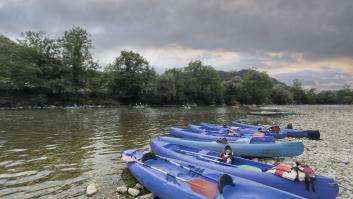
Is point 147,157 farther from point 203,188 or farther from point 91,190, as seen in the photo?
point 203,188

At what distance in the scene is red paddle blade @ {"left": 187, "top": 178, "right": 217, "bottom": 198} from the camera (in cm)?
674

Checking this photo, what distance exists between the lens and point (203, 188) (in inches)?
275

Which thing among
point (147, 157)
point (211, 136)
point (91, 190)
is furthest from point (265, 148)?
point (91, 190)

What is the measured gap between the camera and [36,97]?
64312 millimetres

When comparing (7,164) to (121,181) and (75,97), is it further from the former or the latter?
(75,97)

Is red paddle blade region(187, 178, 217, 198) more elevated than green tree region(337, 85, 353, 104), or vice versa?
green tree region(337, 85, 353, 104)

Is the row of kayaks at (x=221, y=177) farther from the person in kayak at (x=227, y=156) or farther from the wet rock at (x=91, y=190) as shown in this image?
the wet rock at (x=91, y=190)

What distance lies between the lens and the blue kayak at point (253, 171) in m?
6.93

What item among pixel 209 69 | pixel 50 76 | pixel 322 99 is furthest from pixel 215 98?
pixel 322 99

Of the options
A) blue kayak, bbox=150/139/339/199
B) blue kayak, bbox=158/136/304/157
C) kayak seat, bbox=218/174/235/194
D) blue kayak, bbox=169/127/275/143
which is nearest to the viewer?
kayak seat, bbox=218/174/235/194

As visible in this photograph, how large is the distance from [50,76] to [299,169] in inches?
2904

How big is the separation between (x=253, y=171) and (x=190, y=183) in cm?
223

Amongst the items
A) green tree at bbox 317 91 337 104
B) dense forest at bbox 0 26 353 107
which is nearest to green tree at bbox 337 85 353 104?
green tree at bbox 317 91 337 104

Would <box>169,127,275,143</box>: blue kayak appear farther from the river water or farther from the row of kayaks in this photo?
the row of kayaks
